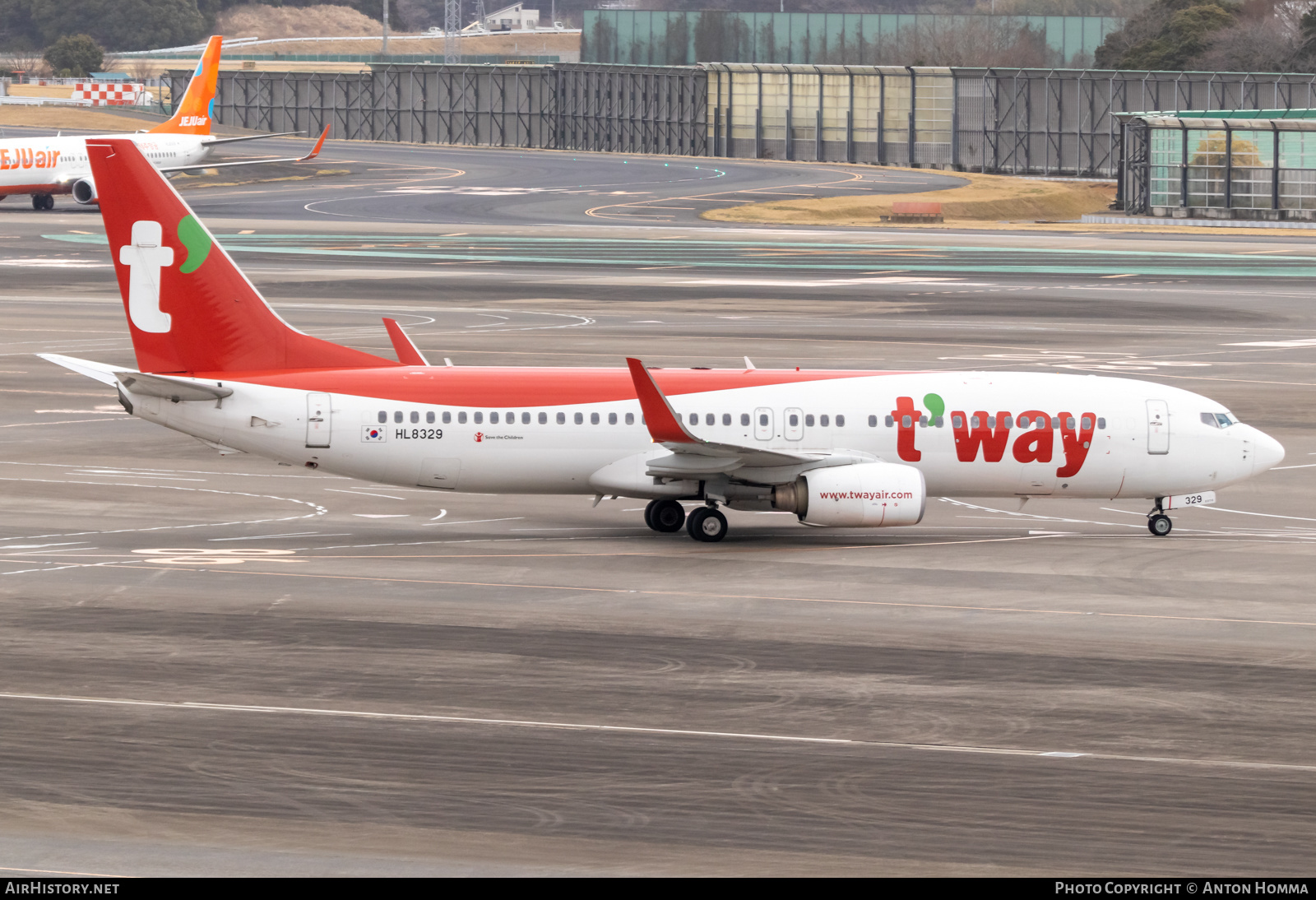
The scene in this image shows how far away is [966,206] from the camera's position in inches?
5305

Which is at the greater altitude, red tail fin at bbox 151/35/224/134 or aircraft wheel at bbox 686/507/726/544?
red tail fin at bbox 151/35/224/134

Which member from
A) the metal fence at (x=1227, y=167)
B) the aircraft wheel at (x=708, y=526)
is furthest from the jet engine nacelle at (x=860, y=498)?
the metal fence at (x=1227, y=167)

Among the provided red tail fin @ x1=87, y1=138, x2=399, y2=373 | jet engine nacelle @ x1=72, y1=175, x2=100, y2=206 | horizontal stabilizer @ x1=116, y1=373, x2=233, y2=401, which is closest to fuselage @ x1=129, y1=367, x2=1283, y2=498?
horizontal stabilizer @ x1=116, y1=373, x2=233, y2=401

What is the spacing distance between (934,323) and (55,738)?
59589 mm

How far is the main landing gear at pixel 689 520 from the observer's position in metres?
38.2

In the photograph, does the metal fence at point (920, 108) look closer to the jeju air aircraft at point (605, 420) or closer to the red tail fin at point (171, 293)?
the jeju air aircraft at point (605, 420)

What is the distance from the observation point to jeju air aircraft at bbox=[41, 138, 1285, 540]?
122ft

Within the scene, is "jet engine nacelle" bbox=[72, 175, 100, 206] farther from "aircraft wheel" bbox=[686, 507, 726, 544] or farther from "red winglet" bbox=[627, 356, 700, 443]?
"red winglet" bbox=[627, 356, 700, 443]

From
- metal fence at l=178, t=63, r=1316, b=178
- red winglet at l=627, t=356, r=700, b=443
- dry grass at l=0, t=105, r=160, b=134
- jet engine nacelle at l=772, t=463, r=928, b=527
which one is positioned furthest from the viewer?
dry grass at l=0, t=105, r=160, b=134

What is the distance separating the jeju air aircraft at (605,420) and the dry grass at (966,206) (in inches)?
3588

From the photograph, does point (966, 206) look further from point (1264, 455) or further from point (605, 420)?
point (605, 420)

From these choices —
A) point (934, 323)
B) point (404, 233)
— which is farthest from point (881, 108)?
point (934, 323)

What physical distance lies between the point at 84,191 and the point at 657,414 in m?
105

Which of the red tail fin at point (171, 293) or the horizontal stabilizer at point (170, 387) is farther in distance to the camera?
the red tail fin at point (171, 293)
